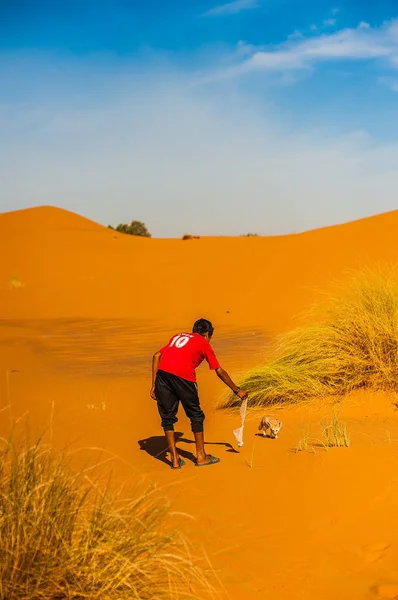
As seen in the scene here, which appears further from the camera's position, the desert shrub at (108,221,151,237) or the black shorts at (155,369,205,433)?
the desert shrub at (108,221,151,237)

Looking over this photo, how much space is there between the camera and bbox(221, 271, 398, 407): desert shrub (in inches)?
320

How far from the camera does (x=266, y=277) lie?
26.1 metres

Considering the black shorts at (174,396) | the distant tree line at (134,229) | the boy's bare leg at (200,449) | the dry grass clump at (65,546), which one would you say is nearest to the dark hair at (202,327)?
the black shorts at (174,396)

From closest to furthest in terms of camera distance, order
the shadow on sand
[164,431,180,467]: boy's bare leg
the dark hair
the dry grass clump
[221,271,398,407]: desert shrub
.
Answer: the dry grass clump < [164,431,180,467]: boy's bare leg < the dark hair < the shadow on sand < [221,271,398,407]: desert shrub

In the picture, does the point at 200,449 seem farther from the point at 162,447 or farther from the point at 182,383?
the point at 162,447

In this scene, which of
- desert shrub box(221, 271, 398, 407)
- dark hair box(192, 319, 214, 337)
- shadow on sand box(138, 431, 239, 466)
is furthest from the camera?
desert shrub box(221, 271, 398, 407)

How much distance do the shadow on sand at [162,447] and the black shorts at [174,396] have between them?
41 cm

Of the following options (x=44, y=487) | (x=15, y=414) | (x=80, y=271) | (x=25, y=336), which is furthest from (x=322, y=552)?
(x=80, y=271)

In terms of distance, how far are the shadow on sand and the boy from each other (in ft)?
0.92

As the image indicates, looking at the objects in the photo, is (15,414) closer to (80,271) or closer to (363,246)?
(363,246)

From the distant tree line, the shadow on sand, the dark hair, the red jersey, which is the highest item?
the distant tree line

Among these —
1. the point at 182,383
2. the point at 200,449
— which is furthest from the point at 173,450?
the point at 182,383

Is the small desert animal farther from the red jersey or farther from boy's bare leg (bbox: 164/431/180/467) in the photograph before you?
boy's bare leg (bbox: 164/431/180/467)

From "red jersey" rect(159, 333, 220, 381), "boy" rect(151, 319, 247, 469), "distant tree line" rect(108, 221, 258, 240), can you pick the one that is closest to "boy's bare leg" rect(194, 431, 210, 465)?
"boy" rect(151, 319, 247, 469)
